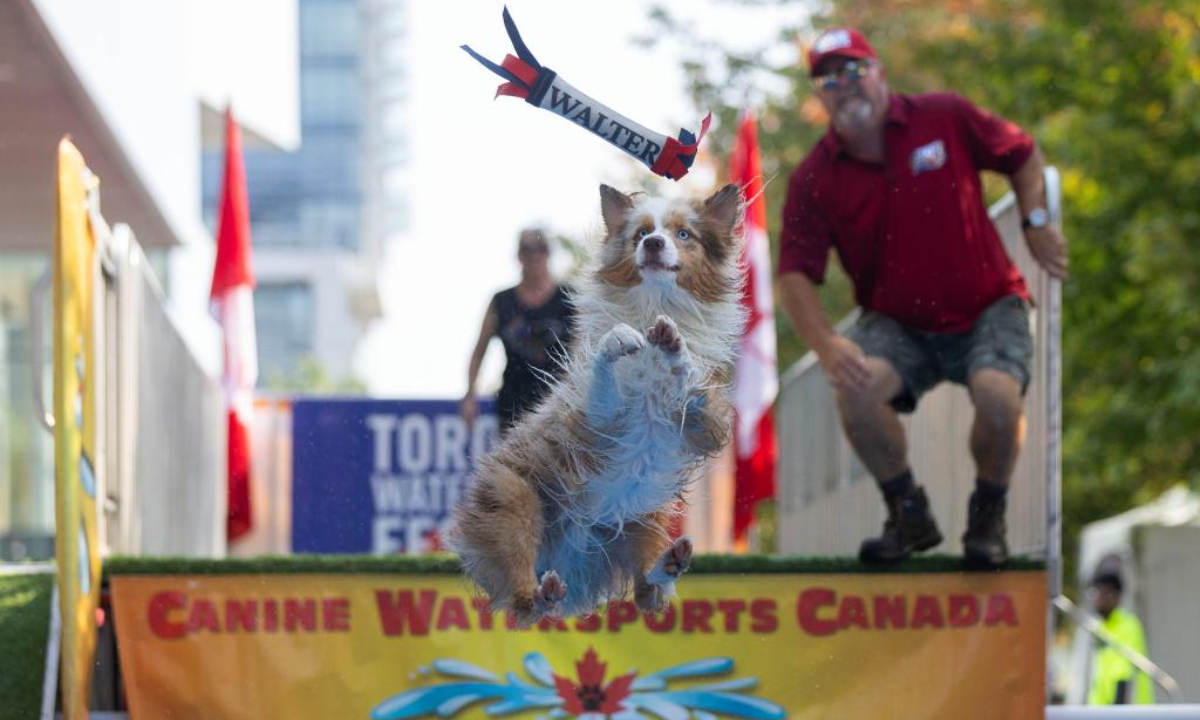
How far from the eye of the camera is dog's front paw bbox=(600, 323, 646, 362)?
3047 millimetres

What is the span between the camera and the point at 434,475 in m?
12.9

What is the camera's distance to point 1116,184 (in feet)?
54.4

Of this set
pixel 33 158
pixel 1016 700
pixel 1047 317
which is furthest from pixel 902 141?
pixel 33 158

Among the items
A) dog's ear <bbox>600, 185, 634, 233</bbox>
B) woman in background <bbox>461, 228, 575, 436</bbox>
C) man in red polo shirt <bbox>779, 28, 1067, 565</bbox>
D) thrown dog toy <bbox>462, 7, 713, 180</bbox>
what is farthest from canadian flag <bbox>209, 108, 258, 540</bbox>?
thrown dog toy <bbox>462, 7, 713, 180</bbox>

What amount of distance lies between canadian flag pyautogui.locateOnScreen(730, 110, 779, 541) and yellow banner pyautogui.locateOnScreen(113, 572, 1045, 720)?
4269mm

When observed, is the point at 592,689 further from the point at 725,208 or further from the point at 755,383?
the point at 755,383

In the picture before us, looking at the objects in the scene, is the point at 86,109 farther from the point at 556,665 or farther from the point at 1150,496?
the point at 1150,496

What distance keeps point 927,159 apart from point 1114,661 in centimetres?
653

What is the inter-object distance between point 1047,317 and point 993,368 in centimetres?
49

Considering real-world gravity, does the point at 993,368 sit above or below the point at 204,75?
below

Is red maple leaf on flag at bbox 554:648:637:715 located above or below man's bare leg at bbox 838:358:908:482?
below

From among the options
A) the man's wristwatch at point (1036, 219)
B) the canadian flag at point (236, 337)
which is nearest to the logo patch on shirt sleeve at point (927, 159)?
the man's wristwatch at point (1036, 219)

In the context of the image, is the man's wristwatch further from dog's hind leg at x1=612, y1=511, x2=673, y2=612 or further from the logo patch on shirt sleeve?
dog's hind leg at x1=612, y1=511, x2=673, y2=612

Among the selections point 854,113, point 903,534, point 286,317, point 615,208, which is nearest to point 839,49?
point 854,113
